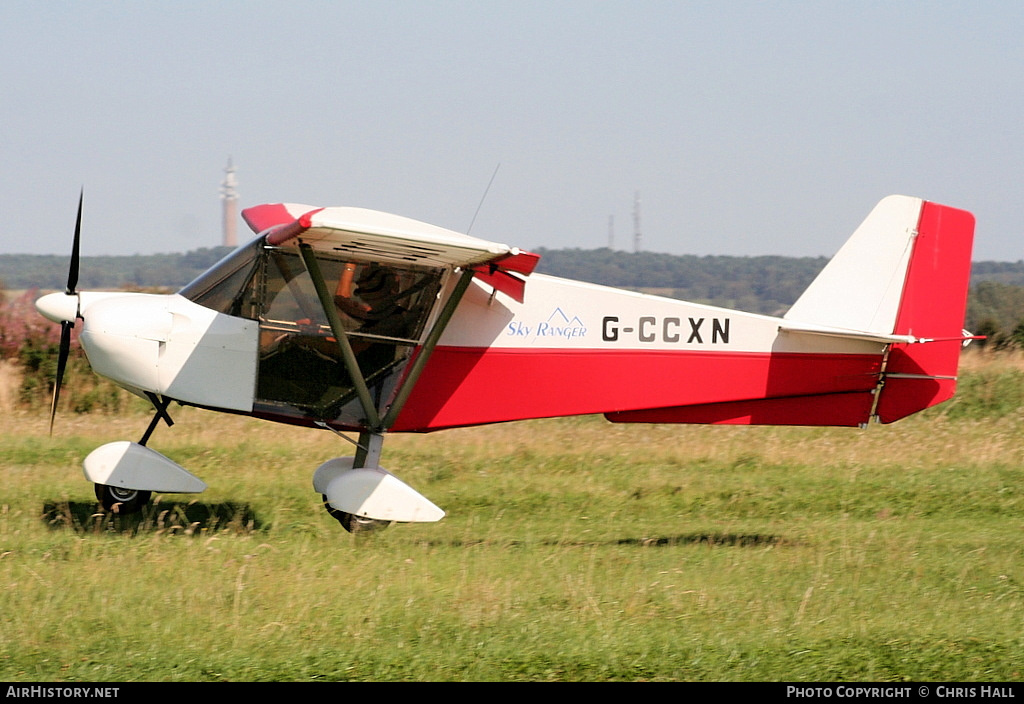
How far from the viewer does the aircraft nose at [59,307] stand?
7.50 m

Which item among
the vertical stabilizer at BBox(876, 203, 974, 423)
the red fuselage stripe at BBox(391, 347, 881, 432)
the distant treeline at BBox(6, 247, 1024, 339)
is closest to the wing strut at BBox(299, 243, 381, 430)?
the red fuselage stripe at BBox(391, 347, 881, 432)

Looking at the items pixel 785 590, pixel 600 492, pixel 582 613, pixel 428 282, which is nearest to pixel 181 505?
pixel 428 282

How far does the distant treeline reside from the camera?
7656 centimetres

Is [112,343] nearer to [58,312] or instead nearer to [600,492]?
[58,312]

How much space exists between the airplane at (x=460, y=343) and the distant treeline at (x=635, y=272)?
60809 millimetres

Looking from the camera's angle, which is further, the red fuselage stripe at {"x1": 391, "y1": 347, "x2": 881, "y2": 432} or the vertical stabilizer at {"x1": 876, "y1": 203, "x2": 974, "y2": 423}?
the vertical stabilizer at {"x1": 876, "y1": 203, "x2": 974, "y2": 423}

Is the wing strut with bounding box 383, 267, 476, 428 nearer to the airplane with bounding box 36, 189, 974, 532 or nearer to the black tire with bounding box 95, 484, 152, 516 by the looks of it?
the airplane with bounding box 36, 189, 974, 532

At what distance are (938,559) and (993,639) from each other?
199 centimetres

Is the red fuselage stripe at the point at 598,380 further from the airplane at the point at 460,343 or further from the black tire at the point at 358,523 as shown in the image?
the black tire at the point at 358,523

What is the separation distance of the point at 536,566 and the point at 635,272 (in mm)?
77315

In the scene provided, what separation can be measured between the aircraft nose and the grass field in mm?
1491

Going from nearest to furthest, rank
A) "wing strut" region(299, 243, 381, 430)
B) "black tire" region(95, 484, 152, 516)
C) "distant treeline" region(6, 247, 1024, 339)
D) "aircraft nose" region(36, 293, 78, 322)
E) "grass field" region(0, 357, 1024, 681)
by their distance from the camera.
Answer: "grass field" region(0, 357, 1024, 681) < "wing strut" region(299, 243, 381, 430) < "aircraft nose" region(36, 293, 78, 322) < "black tire" region(95, 484, 152, 516) < "distant treeline" region(6, 247, 1024, 339)

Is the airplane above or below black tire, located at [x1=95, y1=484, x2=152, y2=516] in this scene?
above

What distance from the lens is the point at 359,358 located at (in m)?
7.56
